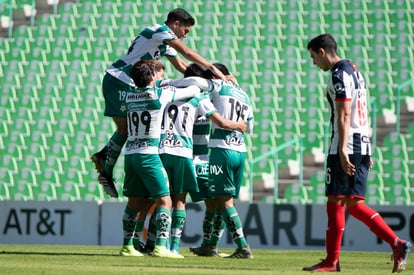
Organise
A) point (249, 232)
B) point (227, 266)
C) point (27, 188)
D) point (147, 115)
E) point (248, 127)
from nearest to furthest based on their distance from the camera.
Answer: point (227, 266)
point (147, 115)
point (248, 127)
point (249, 232)
point (27, 188)

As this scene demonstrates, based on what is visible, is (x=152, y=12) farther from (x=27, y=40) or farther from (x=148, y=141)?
(x=148, y=141)

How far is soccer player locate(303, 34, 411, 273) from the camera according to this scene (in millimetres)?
8266

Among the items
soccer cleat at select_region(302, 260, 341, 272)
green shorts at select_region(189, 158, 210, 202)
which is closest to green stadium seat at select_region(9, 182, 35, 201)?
green shorts at select_region(189, 158, 210, 202)

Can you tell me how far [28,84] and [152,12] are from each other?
3077 millimetres

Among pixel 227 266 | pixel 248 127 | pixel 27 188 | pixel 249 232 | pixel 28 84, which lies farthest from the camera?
pixel 28 84

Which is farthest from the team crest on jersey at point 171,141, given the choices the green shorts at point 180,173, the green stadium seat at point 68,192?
the green stadium seat at point 68,192

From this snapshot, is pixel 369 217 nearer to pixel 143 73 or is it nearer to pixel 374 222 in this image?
pixel 374 222

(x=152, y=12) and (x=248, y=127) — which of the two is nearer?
(x=248, y=127)

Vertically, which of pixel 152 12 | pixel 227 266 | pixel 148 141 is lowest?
pixel 227 266

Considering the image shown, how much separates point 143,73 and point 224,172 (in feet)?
5.01

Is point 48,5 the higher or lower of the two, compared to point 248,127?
higher

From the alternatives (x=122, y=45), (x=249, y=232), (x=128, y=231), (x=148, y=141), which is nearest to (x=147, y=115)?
(x=148, y=141)

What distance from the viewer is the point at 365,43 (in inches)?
819

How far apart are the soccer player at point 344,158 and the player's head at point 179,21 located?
232 centimetres
